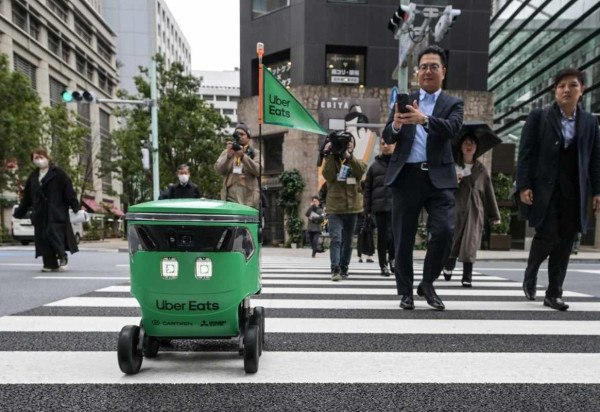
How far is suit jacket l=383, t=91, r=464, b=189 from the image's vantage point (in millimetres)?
3156

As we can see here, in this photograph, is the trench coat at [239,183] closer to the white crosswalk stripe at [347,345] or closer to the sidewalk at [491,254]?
the white crosswalk stripe at [347,345]

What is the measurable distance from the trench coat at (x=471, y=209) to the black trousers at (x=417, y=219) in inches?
77.8

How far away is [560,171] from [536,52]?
→ 137 feet

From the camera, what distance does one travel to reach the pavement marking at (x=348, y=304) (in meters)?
3.51

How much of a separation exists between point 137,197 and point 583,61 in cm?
A: 3398

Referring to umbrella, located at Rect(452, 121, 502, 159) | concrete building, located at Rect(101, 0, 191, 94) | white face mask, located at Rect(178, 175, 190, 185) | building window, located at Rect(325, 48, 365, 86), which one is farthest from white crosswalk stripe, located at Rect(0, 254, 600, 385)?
concrete building, located at Rect(101, 0, 191, 94)

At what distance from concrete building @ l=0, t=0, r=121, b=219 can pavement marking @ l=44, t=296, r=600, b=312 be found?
93.4 feet

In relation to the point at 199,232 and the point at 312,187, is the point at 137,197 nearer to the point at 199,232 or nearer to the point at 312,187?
the point at 312,187

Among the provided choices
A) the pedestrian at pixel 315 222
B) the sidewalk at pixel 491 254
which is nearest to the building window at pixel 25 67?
the sidewalk at pixel 491 254

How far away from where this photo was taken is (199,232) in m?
1.80

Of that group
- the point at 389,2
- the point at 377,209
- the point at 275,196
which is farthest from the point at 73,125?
the point at 377,209

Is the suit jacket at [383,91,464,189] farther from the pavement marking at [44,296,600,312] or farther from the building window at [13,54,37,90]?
the building window at [13,54,37,90]

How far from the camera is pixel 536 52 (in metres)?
37.9

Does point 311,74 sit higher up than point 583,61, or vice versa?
point 583,61
